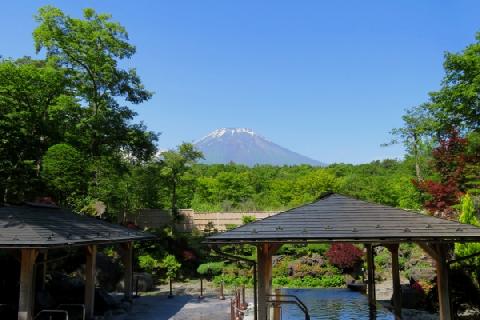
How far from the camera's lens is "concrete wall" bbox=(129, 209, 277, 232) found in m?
31.2

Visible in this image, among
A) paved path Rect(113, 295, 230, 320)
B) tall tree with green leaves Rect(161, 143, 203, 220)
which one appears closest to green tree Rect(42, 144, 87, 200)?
paved path Rect(113, 295, 230, 320)

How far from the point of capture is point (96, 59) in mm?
24984

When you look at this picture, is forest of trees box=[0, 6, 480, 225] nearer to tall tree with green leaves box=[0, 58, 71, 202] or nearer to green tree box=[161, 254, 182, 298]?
tall tree with green leaves box=[0, 58, 71, 202]

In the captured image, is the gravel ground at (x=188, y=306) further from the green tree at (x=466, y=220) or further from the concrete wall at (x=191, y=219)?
the concrete wall at (x=191, y=219)

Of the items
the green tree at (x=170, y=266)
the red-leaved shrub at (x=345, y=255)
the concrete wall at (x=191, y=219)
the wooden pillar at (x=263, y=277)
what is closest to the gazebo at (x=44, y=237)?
the wooden pillar at (x=263, y=277)

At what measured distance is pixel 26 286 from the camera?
1034cm

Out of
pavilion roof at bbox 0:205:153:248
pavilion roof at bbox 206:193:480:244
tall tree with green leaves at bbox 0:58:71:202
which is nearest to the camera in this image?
pavilion roof at bbox 206:193:480:244

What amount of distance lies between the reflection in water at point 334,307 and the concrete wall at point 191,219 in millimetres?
10524

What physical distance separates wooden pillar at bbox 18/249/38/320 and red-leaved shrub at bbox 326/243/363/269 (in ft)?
55.0

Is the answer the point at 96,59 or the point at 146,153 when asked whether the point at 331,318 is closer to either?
the point at 146,153

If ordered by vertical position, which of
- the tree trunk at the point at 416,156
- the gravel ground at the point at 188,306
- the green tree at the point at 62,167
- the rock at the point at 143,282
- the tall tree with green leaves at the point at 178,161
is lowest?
the gravel ground at the point at 188,306

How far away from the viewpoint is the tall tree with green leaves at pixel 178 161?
92.2 feet

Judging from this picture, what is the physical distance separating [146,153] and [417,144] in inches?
973

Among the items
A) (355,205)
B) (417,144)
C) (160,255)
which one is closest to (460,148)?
(355,205)
